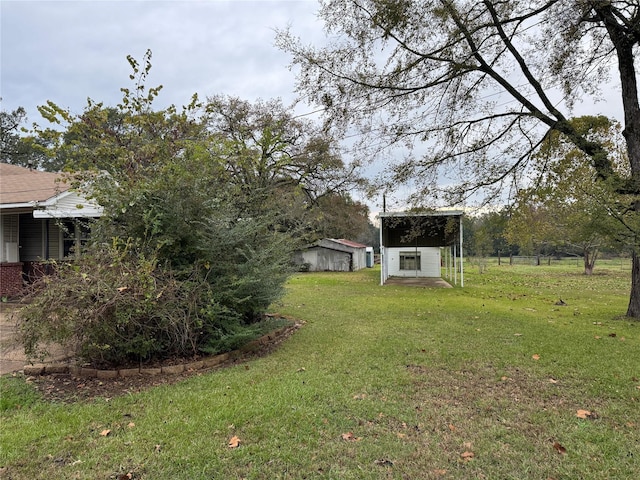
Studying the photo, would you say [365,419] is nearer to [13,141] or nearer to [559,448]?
[559,448]

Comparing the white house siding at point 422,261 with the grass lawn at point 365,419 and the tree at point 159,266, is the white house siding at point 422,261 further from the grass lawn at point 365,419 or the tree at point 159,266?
the tree at point 159,266

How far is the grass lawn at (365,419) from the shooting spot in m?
2.58

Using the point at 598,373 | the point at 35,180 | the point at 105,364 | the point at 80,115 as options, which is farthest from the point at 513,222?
the point at 35,180

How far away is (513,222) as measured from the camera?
9328mm

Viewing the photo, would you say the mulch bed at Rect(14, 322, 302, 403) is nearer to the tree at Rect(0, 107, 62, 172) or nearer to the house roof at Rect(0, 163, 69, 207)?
the house roof at Rect(0, 163, 69, 207)

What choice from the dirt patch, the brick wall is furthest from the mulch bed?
the brick wall

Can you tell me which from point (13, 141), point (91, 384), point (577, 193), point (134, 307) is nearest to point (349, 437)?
point (134, 307)

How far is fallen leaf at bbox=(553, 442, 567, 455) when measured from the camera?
274 cm

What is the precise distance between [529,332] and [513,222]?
11.5 ft

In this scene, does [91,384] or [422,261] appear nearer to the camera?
[91,384]

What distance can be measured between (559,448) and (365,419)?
4.74 feet

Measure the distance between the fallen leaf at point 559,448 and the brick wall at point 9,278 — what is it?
448 inches

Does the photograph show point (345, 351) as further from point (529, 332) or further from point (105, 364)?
point (529, 332)

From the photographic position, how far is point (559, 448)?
2787 millimetres
